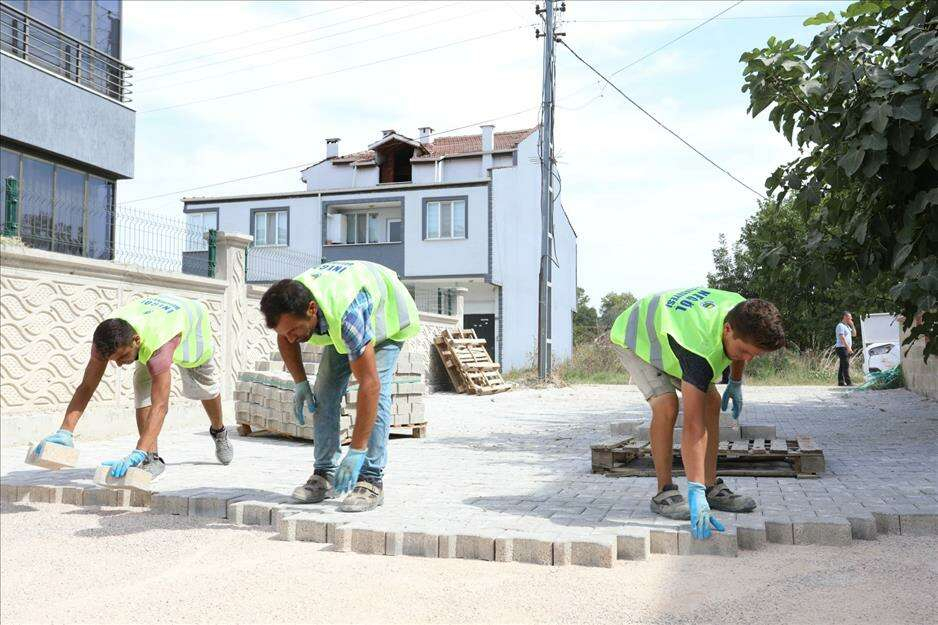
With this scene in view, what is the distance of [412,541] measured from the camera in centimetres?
423

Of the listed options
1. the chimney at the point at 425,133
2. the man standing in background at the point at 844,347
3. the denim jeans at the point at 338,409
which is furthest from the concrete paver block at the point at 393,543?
the chimney at the point at 425,133

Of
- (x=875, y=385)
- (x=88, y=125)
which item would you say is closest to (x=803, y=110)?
(x=875, y=385)

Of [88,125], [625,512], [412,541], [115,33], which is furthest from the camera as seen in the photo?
[115,33]

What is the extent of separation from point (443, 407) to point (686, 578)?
1084 centimetres

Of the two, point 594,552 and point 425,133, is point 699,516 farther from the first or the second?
point 425,133

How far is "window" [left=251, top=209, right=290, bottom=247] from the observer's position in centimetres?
3033

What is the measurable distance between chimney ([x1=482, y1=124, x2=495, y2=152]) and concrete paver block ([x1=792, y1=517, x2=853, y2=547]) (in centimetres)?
2679

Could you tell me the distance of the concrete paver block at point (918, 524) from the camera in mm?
4562

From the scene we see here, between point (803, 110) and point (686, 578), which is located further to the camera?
point (803, 110)

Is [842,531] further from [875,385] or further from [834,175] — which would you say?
[875,385]

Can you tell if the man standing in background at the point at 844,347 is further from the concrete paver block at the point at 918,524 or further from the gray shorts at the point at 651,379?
the gray shorts at the point at 651,379

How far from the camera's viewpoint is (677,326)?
14.5ft

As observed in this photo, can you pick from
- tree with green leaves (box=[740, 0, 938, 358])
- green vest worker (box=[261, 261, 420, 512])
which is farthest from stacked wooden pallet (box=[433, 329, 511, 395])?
green vest worker (box=[261, 261, 420, 512])

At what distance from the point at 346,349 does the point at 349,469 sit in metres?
0.72
